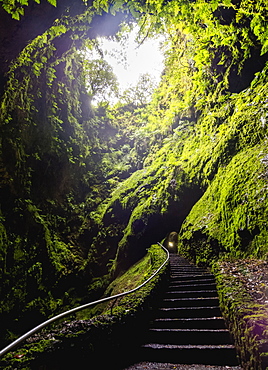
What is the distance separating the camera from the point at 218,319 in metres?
3.80

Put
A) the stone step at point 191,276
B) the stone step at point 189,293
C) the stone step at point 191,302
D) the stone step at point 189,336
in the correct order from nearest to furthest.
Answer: the stone step at point 189,336
the stone step at point 191,302
the stone step at point 189,293
the stone step at point 191,276

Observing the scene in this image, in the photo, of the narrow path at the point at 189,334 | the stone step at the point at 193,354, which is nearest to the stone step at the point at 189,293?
the narrow path at the point at 189,334

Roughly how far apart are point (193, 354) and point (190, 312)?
A: 3.41 ft

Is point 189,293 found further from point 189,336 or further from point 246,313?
point 246,313

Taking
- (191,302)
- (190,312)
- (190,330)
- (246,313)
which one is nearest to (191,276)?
(191,302)

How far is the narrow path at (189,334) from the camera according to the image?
10.3 feet

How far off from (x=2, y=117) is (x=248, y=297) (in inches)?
412

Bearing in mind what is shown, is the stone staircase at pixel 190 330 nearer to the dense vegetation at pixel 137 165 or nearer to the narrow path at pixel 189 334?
the narrow path at pixel 189 334

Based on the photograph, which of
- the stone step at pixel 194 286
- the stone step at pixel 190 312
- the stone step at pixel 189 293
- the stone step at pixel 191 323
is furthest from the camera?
the stone step at pixel 194 286

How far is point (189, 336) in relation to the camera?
3611 mm

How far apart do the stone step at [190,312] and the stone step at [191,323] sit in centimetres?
18

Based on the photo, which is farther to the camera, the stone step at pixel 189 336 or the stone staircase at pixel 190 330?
the stone step at pixel 189 336

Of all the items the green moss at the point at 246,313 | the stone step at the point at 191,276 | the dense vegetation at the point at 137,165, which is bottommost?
the stone step at the point at 191,276

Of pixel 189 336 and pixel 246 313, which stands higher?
pixel 246 313
